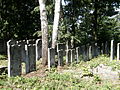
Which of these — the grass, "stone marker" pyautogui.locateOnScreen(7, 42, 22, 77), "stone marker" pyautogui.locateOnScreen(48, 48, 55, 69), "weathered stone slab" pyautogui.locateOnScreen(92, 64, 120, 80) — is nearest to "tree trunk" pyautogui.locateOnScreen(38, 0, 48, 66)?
"stone marker" pyautogui.locateOnScreen(48, 48, 55, 69)

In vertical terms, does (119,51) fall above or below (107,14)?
below

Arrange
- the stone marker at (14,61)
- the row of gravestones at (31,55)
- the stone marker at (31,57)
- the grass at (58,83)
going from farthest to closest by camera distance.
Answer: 1. the stone marker at (31,57)
2. the row of gravestones at (31,55)
3. the stone marker at (14,61)
4. the grass at (58,83)

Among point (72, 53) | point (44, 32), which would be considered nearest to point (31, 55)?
point (44, 32)

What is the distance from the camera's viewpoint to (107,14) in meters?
21.8

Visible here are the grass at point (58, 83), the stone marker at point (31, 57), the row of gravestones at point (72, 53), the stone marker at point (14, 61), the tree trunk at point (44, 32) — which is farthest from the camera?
the tree trunk at point (44, 32)

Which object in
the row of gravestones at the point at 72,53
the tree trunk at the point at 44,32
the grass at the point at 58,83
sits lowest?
the grass at the point at 58,83

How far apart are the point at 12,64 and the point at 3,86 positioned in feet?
5.44

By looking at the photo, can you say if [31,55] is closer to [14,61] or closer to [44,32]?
[14,61]

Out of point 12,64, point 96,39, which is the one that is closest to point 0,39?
point 96,39

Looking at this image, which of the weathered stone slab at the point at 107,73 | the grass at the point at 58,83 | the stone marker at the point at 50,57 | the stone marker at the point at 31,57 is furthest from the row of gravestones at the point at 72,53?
the weathered stone slab at the point at 107,73

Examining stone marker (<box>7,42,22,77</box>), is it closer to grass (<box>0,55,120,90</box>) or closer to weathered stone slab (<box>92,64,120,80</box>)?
grass (<box>0,55,120,90</box>)

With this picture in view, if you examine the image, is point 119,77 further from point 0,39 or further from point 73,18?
point 0,39

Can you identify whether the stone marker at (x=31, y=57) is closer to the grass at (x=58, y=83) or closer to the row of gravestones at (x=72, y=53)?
the row of gravestones at (x=72, y=53)

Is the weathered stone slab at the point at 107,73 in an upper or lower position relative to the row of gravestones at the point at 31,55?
lower
